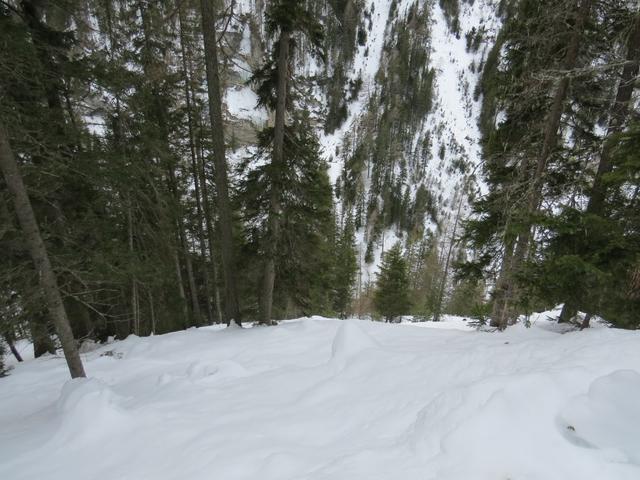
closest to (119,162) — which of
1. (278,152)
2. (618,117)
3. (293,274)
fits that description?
(278,152)

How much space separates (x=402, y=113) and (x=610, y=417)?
295ft

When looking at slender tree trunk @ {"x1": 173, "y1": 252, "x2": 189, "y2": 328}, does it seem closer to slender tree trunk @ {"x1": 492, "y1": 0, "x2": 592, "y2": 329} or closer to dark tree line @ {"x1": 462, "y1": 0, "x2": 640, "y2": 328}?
dark tree line @ {"x1": 462, "y1": 0, "x2": 640, "y2": 328}

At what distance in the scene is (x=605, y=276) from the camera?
374 centimetres

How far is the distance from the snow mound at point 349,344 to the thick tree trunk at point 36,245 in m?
3.74

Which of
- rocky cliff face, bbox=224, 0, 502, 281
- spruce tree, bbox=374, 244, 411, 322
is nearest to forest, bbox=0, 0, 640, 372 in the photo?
spruce tree, bbox=374, 244, 411, 322

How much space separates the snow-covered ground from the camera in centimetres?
190

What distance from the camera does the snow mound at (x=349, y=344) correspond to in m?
4.12

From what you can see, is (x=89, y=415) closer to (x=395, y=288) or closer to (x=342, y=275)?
(x=395, y=288)

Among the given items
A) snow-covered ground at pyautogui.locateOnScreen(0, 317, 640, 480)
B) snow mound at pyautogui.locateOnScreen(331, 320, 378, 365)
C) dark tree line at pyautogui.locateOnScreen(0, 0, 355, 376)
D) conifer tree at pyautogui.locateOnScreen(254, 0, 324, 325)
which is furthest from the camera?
conifer tree at pyautogui.locateOnScreen(254, 0, 324, 325)

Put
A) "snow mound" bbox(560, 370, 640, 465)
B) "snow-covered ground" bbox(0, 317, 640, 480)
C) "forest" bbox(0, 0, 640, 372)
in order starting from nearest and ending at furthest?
"snow mound" bbox(560, 370, 640, 465)
"snow-covered ground" bbox(0, 317, 640, 480)
"forest" bbox(0, 0, 640, 372)

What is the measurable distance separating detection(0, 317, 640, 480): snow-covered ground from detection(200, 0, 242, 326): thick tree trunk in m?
3.26

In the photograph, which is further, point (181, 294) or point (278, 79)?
point (181, 294)

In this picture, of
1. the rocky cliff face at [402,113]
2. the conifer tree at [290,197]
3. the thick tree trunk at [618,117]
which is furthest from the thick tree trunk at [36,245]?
the rocky cliff face at [402,113]

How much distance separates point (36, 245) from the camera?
393cm
